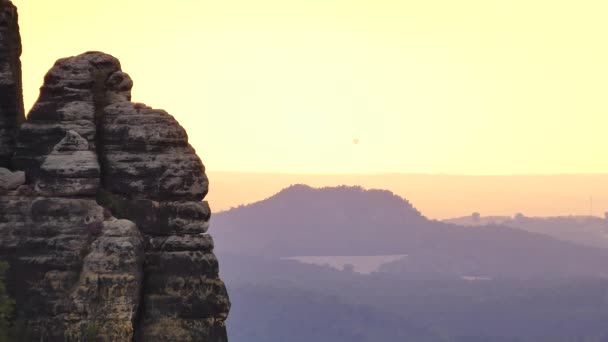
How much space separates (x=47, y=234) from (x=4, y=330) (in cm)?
418

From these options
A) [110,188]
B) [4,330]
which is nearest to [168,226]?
[110,188]

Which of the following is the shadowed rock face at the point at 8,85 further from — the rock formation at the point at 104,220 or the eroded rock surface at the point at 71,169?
the eroded rock surface at the point at 71,169

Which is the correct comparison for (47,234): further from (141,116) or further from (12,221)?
(141,116)

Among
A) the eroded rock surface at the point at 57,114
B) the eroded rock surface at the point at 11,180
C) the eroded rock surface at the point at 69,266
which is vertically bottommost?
the eroded rock surface at the point at 69,266

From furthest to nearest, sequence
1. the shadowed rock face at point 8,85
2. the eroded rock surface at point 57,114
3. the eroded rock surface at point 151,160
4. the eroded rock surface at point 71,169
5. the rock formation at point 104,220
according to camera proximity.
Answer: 1. the shadowed rock face at point 8,85
2. the eroded rock surface at point 151,160
3. the eroded rock surface at point 57,114
4. the eroded rock surface at point 71,169
5. the rock formation at point 104,220

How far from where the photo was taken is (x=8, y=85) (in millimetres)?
75188

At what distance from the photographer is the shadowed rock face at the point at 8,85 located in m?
75.0

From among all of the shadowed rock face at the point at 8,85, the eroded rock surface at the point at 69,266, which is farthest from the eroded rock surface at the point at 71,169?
the shadowed rock face at the point at 8,85

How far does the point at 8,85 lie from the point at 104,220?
768 cm

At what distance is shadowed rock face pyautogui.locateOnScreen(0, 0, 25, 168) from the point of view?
246 feet

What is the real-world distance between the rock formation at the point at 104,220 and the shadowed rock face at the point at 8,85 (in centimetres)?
17

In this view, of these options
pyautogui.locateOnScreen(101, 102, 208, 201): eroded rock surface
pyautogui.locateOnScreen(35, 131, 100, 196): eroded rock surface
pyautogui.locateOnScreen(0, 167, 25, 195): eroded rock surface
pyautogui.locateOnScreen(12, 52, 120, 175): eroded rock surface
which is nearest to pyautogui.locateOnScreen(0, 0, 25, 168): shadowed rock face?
pyautogui.locateOnScreen(0, 167, 25, 195): eroded rock surface

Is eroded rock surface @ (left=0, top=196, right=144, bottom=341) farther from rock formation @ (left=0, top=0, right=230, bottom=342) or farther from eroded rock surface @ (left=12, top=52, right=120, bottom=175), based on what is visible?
eroded rock surface @ (left=12, top=52, right=120, bottom=175)

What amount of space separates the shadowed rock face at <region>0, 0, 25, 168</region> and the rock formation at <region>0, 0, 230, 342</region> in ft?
0.56
